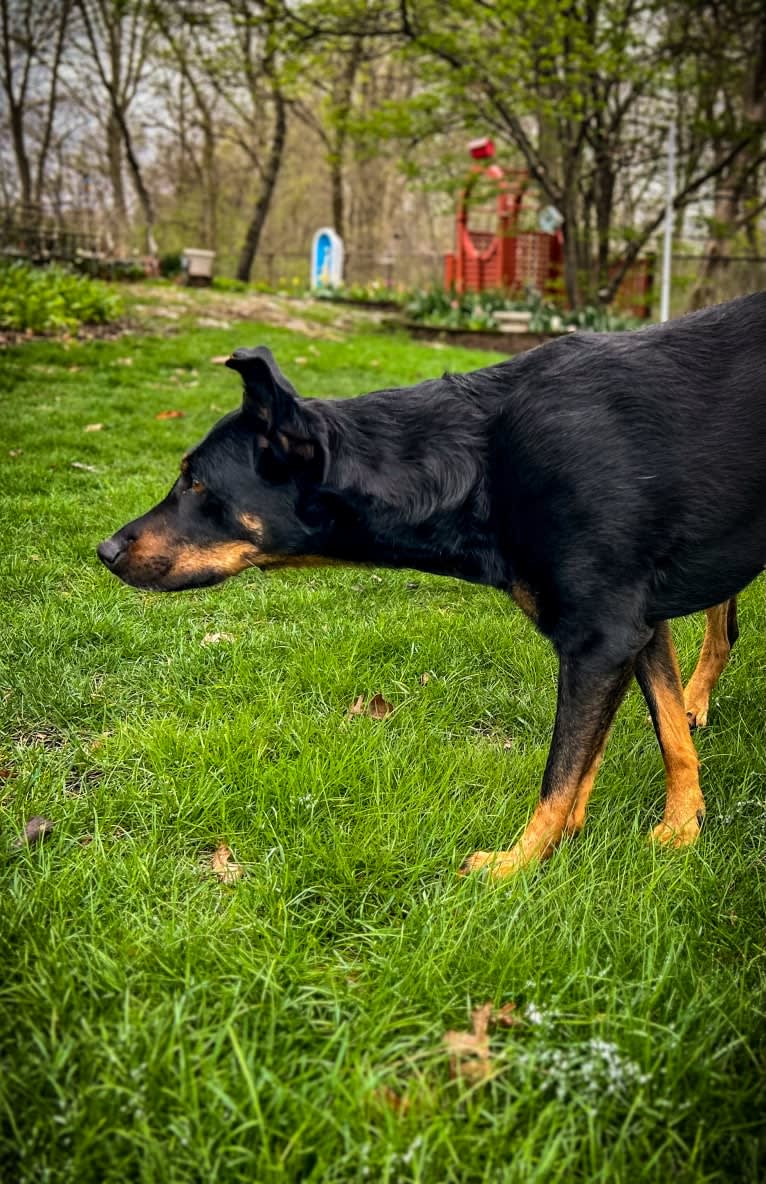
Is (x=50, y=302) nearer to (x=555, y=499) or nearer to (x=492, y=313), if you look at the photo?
(x=492, y=313)

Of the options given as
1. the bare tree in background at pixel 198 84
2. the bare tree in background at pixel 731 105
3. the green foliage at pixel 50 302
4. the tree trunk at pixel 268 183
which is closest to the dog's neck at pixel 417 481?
the green foliage at pixel 50 302

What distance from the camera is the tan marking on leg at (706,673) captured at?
3196 millimetres

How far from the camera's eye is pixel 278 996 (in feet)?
5.63

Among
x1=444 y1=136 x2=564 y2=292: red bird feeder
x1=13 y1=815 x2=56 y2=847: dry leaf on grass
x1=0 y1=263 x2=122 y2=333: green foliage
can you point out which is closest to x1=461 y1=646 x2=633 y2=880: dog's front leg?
x1=13 y1=815 x2=56 y2=847: dry leaf on grass

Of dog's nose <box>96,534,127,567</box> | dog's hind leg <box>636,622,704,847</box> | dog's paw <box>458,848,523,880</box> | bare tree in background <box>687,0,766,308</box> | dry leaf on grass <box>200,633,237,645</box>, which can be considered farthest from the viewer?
bare tree in background <box>687,0,766,308</box>

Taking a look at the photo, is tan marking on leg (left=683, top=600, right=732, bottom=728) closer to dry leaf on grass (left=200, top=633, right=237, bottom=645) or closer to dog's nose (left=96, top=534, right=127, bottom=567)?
dry leaf on grass (left=200, top=633, right=237, bottom=645)

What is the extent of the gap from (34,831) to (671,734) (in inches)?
70.9

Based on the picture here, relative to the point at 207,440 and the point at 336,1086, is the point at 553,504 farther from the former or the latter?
the point at 336,1086

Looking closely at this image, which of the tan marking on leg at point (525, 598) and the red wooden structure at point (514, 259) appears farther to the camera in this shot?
the red wooden structure at point (514, 259)

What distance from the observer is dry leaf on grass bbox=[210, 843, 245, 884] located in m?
2.18

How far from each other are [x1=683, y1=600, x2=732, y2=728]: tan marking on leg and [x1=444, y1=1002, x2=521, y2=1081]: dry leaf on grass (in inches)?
69.2

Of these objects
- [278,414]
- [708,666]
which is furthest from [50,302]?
[708,666]

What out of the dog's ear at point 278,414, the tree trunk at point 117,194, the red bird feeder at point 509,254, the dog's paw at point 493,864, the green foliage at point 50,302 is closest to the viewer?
the dog's paw at point 493,864

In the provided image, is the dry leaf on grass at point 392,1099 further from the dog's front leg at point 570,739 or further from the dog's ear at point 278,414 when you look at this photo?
the dog's ear at point 278,414
